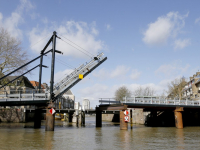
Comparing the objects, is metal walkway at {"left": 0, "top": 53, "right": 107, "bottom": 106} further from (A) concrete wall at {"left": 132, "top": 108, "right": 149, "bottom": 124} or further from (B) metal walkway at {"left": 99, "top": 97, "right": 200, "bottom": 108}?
(A) concrete wall at {"left": 132, "top": 108, "right": 149, "bottom": 124}

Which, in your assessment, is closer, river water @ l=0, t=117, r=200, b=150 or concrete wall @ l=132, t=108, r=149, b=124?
river water @ l=0, t=117, r=200, b=150

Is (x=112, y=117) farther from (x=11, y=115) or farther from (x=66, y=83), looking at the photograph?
(x=66, y=83)

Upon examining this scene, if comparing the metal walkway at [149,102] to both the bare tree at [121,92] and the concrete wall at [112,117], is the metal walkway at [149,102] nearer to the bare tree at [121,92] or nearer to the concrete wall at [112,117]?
the concrete wall at [112,117]

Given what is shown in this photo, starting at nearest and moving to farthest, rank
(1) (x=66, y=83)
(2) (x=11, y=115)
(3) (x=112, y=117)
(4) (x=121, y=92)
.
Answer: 1. (1) (x=66, y=83)
2. (2) (x=11, y=115)
3. (3) (x=112, y=117)
4. (4) (x=121, y=92)

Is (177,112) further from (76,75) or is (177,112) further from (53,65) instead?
(53,65)

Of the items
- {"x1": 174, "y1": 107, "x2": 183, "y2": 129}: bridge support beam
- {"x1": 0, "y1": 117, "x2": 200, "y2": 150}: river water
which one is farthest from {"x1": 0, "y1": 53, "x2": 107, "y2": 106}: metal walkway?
{"x1": 174, "y1": 107, "x2": 183, "y2": 129}: bridge support beam

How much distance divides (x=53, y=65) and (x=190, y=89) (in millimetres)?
57367

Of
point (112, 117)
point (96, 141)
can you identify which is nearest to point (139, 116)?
point (112, 117)

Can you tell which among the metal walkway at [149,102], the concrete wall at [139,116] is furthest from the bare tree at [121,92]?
Result: the metal walkway at [149,102]

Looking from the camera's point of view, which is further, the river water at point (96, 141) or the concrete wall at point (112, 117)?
the concrete wall at point (112, 117)

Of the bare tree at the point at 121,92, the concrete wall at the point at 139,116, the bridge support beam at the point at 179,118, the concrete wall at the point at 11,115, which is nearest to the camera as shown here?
the bridge support beam at the point at 179,118

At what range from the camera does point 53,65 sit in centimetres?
2469

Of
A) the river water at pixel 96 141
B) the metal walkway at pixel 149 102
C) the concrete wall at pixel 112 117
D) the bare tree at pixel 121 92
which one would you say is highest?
the bare tree at pixel 121 92

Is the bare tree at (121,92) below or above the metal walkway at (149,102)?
above
